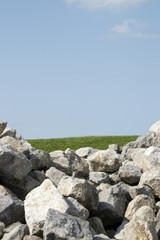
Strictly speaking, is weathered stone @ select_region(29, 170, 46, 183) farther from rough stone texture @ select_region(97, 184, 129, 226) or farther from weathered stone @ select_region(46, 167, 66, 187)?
rough stone texture @ select_region(97, 184, 129, 226)

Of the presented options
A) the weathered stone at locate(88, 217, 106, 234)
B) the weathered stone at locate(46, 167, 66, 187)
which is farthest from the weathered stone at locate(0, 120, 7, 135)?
the weathered stone at locate(88, 217, 106, 234)

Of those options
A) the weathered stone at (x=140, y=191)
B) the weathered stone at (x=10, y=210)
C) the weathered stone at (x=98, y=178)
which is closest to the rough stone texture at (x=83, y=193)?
the weathered stone at (x=10, y=210)

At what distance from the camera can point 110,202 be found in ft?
30.4

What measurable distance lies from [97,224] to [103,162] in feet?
16.4

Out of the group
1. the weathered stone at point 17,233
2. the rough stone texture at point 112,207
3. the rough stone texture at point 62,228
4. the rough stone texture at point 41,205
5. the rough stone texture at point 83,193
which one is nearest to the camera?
the rough stone texture at point 62,228

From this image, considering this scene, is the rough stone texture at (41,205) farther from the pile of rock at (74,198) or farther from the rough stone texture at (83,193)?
the rough stone texture at (83,193)

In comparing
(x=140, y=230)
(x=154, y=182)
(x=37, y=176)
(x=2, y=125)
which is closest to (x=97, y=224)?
(x=140, y=230)

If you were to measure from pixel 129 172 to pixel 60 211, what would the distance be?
5.04 metres

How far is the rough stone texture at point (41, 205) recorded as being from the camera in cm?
739

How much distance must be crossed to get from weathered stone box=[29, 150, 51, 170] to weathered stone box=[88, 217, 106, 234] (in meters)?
3.28

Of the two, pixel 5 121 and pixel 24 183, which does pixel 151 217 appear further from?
pixel 5 121

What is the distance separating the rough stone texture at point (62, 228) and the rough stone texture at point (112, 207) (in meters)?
2.27

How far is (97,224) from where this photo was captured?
8.59 meters

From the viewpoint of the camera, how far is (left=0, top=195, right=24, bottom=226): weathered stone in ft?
26.3
